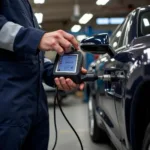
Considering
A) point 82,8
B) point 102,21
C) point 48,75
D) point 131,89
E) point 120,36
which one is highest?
point 82,8

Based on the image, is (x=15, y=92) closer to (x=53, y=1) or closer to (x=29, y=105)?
(x=29, y=105)

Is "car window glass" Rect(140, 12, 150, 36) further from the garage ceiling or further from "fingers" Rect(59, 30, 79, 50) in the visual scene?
the garage ceiling

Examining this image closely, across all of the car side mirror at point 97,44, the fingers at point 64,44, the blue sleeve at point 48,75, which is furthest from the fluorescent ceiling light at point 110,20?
the fingers at point 64,44

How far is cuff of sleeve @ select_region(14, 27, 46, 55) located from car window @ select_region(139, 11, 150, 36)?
4.78 feet

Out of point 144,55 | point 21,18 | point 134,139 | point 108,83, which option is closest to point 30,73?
point 21,18

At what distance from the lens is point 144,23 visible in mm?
2701

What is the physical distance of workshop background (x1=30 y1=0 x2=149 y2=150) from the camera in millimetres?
5033

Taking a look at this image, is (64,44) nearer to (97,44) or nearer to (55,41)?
(55,41)

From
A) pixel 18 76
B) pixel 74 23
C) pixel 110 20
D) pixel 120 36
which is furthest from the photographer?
pixel 74 23

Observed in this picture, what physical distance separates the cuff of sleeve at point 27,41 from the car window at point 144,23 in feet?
4.78

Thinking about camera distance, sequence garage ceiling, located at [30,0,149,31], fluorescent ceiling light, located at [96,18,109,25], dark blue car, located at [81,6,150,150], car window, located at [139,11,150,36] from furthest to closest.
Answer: fluorescent ceiling light, located at [96,18,109,25] < garage ceiling, located at [30,0,149,31] < car window, located at [139,11,150,36] < dark blue car, located at [81,6,150,150]

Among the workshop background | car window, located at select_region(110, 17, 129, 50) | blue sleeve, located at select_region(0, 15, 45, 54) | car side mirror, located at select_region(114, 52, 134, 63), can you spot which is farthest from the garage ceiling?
blue sleeve, located at select_region(0, 15, 45, 54)

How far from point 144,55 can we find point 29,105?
2.44ft

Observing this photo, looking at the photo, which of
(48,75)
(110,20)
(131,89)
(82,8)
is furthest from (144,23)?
(110,20)
